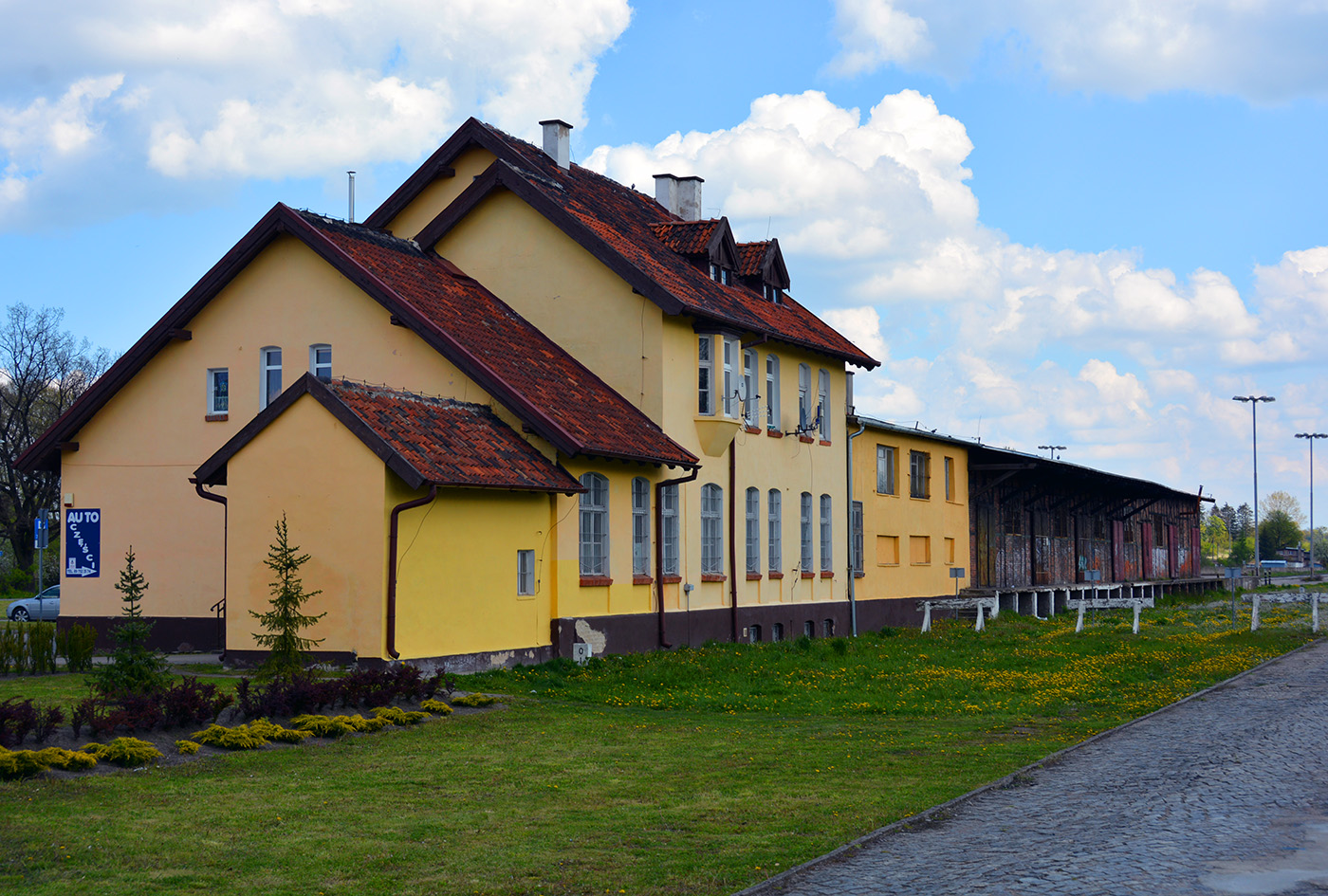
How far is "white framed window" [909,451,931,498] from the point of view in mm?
39844

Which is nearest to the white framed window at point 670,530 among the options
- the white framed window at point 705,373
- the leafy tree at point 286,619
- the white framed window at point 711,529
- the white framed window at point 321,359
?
the white framed window at point 711,529

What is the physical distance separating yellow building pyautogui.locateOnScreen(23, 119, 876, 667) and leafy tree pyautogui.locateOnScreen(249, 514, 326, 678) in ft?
1.47

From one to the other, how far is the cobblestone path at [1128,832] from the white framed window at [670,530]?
12731 mm

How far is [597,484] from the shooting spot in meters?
24.1

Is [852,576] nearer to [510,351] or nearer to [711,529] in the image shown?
[711,529]

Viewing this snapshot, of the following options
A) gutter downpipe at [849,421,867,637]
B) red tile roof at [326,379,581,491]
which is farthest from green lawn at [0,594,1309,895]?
gutter downpipe at [849,421,867,637]

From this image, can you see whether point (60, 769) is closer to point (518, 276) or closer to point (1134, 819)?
point (1134, 819)

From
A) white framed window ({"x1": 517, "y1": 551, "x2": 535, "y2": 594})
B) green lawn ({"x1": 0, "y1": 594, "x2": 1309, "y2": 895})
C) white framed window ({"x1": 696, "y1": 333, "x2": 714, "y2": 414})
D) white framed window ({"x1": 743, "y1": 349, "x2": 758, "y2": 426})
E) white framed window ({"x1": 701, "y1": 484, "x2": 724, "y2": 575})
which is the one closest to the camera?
green lawn ({"x1": 0, "y1": 594, "x2": 1309, "y2": 895})

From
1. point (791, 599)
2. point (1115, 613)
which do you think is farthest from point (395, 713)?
point (1115, 613)

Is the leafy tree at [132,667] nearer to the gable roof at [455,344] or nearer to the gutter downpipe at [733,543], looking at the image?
the gable roof at [455,344]

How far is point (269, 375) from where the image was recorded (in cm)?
2441

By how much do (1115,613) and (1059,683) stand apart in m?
23.7

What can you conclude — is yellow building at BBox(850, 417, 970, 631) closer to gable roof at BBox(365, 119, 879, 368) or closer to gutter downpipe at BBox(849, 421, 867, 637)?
gutter downpipe at BBox(849, 421, 867, 637)

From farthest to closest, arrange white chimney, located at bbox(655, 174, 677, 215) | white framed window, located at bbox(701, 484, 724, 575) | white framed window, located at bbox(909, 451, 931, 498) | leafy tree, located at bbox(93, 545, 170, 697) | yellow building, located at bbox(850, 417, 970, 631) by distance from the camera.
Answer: white framed window, located at bbox(909, 451, 931, 498) → yellow building, located at bbox(850, 417, 970, 631) → white chimney, located at bbox(655, 174, 677, 215) → white framed window, located at bbox(701, 484, 724, 575) → leafy tree, located at bbox(93, 545, 170, 697)
